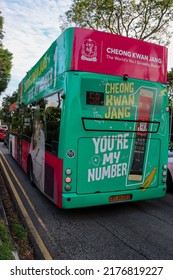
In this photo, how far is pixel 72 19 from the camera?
23078 mm

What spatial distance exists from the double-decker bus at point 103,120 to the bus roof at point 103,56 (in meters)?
0.02

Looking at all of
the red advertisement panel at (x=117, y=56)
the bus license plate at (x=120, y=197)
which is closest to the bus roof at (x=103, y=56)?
the red advertisement panel at (x=117, y=56)

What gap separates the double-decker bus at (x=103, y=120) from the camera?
5289mm

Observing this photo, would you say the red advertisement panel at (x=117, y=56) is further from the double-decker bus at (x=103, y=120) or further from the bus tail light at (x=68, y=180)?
the bus tail light at (x=68, y=180)

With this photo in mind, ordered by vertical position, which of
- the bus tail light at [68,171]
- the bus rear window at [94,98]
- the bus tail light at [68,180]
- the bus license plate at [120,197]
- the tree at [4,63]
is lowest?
the bus license plate at [120,197]

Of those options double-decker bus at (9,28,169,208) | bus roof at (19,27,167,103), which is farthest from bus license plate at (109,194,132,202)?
bus roof at (19,27,167,103)

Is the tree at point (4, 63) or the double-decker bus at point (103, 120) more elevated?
the tree at point (4, 63)

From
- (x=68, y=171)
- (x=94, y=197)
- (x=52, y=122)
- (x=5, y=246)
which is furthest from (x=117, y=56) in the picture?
(x=5, y=246)

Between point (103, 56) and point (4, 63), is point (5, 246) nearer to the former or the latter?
point (103, 56)

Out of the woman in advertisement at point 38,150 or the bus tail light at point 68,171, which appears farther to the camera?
the woman in advertisement at point 38,150

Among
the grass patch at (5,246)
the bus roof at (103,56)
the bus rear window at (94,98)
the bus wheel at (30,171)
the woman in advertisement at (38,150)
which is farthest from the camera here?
the bus wheel at (30,171)

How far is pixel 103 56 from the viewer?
5488 mm

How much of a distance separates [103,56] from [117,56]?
0.34m

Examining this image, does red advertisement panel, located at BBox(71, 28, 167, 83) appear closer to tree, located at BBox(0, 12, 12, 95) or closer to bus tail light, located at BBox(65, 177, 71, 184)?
bus tail light, located at BBox(65, 177, 71, 184)
